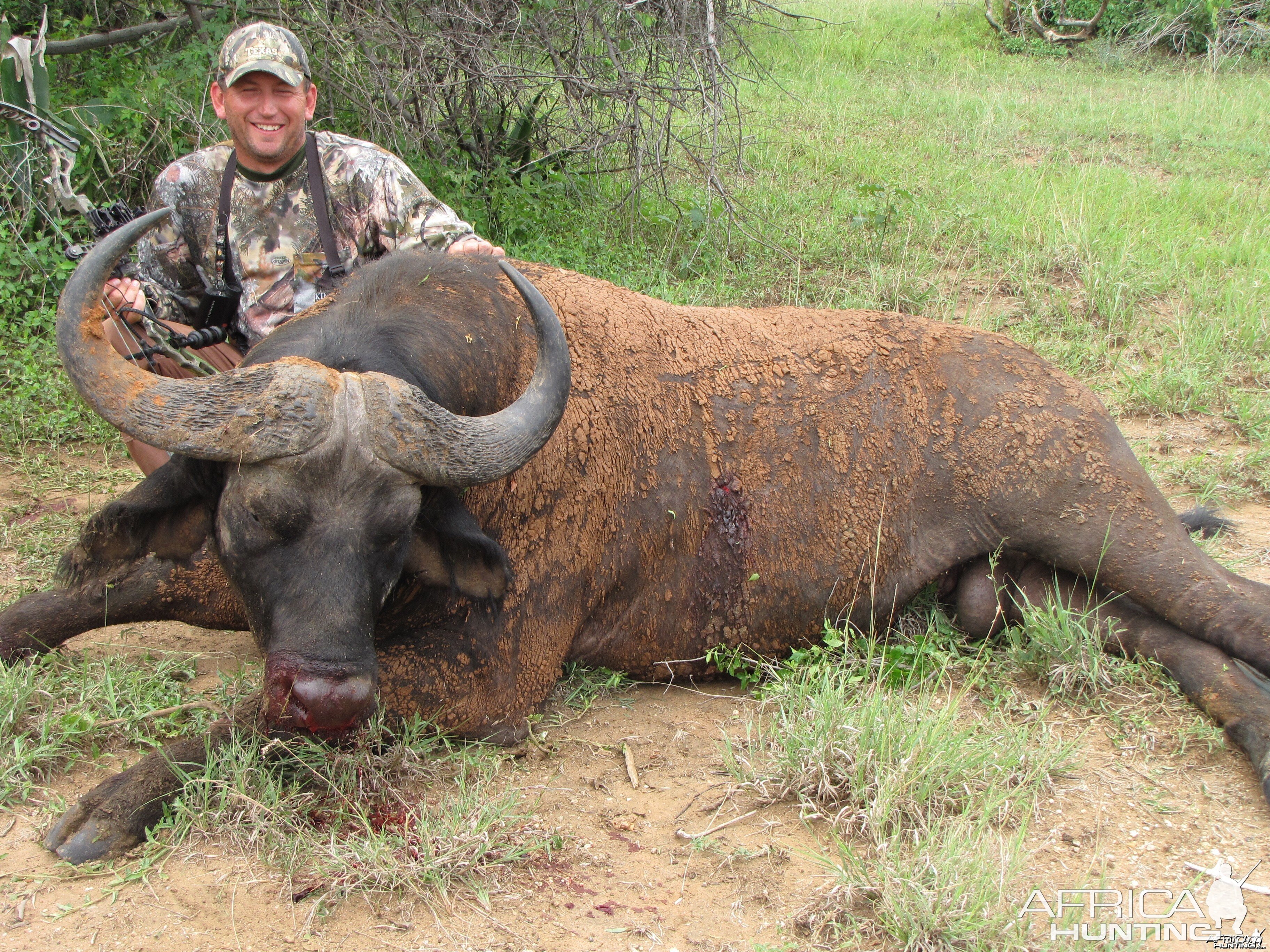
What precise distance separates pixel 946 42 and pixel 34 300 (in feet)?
46.7

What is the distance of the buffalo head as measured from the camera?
9.46 feet

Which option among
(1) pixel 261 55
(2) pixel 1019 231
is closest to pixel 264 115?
(1) pixel 261 55

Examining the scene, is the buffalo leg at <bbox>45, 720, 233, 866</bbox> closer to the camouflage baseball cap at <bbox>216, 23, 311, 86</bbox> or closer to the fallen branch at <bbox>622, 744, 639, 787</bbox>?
the fallen branch at <bbox>622, 744, 639, 787</bbox>

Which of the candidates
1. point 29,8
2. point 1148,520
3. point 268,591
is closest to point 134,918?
point 268,591

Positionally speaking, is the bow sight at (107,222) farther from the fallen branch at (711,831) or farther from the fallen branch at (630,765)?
the fallen branch at (711,831)

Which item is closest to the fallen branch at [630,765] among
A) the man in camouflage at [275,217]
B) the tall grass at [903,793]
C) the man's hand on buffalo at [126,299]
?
the tall grass at [903,793]

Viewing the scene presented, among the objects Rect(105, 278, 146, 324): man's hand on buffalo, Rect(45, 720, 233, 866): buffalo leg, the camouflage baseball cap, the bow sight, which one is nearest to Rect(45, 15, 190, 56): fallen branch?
the bow sight

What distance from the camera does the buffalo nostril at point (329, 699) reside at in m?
2.79

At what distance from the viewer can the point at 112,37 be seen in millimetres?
7082

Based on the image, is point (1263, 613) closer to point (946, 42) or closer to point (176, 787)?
point (176, 787)

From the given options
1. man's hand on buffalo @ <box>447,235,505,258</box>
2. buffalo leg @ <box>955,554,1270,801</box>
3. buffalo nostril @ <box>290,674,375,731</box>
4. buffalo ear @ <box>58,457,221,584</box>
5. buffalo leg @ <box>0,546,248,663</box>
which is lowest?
buffalo leg @ <box>955,554,1270,801</box>

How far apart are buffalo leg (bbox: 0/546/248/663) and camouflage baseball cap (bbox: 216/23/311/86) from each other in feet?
7.36

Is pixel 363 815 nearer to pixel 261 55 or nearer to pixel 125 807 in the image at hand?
pixel 125 807

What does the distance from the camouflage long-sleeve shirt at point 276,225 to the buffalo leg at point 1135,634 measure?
2920 millimetres
